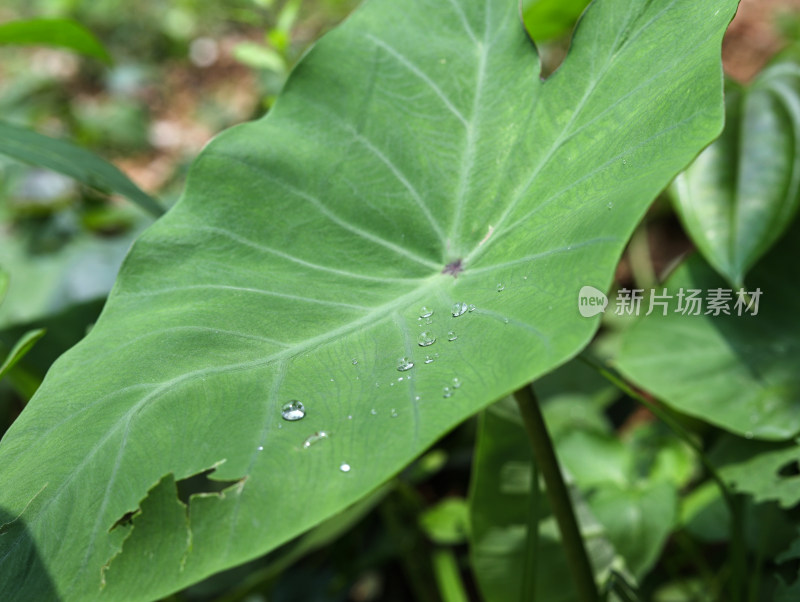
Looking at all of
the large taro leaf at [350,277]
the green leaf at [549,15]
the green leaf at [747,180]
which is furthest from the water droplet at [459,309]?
the green leaf at [549,15]

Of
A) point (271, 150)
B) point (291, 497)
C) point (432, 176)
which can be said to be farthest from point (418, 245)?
point (291, 497)

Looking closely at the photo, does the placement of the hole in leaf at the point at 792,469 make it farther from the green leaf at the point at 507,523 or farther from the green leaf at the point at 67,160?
the green leaf at the point at 67,160

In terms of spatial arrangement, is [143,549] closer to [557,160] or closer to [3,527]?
[3,527]

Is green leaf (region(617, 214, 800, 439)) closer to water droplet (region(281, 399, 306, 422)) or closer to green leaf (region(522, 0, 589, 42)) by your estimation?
green leaf (region(522, 0, 589, 42))

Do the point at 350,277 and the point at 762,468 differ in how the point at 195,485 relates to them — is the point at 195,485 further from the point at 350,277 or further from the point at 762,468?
the point at 762,468

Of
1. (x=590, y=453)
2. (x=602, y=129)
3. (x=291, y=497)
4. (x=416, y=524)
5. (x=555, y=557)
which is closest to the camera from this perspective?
(x=291, y=497)

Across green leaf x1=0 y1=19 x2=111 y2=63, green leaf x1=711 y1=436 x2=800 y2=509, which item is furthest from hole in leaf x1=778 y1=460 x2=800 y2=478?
green leaf x1=0 y1=19 x2=111 y2=63
